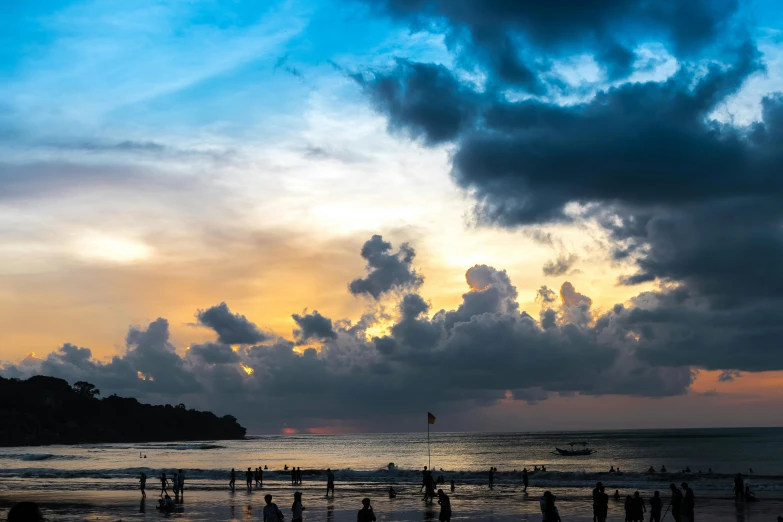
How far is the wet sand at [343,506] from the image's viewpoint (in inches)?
1512

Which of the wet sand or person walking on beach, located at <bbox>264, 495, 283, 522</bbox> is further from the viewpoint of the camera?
the wet sand

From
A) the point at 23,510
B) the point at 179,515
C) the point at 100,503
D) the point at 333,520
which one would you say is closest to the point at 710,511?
the point at 333,520

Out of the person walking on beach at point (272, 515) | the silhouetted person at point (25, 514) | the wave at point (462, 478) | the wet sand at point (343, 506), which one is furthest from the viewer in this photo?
the wave at point (462, 478)

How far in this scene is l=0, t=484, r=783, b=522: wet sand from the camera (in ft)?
126

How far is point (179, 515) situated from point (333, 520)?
29.3 feet

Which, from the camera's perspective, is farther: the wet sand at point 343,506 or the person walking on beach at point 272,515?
the wet sand at point 343,506

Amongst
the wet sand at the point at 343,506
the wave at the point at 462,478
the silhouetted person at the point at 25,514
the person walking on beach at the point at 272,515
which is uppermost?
the silhouetted person at the point at 25,514

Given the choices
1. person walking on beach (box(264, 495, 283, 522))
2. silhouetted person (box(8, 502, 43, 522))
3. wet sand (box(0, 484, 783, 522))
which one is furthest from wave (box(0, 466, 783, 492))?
silhouetted person (box(8, 502, 43, 522))

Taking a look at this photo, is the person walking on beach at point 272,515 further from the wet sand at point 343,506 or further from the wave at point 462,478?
the wave at point 462,478

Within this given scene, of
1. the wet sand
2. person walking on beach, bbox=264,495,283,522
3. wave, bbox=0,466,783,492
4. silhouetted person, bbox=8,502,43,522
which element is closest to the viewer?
silhouetted person, bbox=8,502,43,522

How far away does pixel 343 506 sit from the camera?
44719mm

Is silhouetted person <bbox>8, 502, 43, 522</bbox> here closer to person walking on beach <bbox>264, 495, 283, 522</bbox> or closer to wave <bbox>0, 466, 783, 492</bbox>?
person walking on beach <bbox>264, 495, 283, 522</bbox>

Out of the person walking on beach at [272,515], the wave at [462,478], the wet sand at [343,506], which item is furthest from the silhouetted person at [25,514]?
the wave at [462,478]

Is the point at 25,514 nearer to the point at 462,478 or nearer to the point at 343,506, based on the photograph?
the point at 343,506
